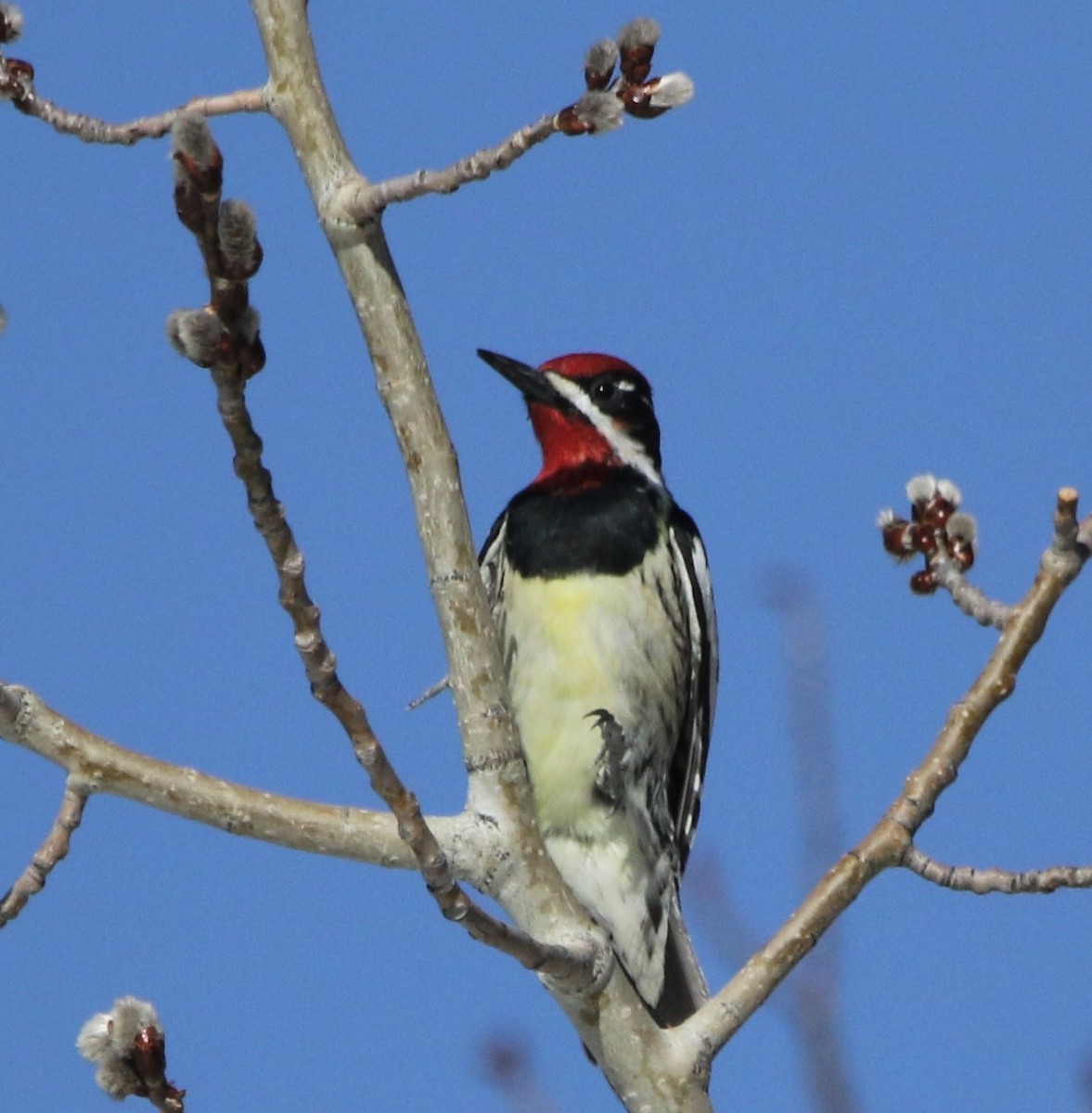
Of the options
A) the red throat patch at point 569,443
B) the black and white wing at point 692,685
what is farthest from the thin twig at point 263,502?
the red throat patch at point 569,443

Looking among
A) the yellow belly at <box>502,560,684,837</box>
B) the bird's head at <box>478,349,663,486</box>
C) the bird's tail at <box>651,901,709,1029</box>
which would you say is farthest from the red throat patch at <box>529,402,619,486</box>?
the bird's tail at <box>651,901,709,1029</box>

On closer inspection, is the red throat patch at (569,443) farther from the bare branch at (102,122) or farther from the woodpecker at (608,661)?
the bare branch at (102,122)

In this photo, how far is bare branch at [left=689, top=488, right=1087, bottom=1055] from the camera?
3.10m

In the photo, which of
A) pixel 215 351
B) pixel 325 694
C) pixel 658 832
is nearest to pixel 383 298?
pixel 325 694

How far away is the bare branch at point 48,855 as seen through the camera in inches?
113

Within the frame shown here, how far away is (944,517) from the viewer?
335 cm

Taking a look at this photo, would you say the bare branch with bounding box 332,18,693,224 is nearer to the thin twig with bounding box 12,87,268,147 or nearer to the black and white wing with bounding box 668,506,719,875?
the thin twig with bounding box 12,87,268,147

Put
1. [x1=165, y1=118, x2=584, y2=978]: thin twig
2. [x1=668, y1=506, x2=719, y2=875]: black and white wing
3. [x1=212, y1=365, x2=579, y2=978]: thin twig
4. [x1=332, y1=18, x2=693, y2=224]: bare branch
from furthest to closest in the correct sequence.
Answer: [x1=668, y1=506, x2=719, y2=875]: black and white wing, [x1=332, y1=18, x2=693, y2=224]: bare branch, [x1=212, y1=365, x2=579, y2=978]: thin twig, [x1=165, y1=118, x2=584, y2=978]: thin twig

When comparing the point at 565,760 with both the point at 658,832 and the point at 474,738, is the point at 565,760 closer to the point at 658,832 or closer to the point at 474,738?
the point at 658,832

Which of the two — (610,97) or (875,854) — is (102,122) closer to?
(610,97)

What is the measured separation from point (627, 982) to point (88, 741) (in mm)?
1103

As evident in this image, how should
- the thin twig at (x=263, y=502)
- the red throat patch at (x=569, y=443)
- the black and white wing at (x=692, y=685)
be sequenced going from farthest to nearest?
the red throat patch at (x=569, y=443) → the black and white wing at (x=692, y=685) → the thin twig at (x=263, y=502)

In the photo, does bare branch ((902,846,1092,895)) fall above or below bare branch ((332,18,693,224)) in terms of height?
below

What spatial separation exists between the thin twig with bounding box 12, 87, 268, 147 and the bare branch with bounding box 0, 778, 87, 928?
1.09 metres
